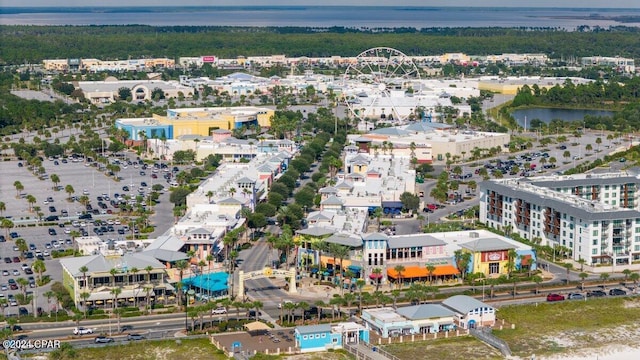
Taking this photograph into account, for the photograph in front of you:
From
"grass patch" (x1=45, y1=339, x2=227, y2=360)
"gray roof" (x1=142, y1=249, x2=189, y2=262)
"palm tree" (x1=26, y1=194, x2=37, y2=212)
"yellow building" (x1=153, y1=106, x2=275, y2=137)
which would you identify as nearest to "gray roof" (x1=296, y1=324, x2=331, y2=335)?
"grass patch" (x1=45, y1=339, x2=227, y2=360)

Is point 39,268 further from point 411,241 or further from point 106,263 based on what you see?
point 411,241

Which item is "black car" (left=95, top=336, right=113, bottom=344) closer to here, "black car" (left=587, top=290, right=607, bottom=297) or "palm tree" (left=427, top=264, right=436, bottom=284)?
"palm tree" (left=427, top=264, right=436, bottom=284)

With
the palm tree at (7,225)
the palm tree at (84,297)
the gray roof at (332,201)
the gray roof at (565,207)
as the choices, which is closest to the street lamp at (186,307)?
the palm tree at (84,297)

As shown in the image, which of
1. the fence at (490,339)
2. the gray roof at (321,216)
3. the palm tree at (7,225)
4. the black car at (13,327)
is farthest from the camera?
the palm tree at (7,225)

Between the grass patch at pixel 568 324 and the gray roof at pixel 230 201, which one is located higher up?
the gray roof at pixel 230 201

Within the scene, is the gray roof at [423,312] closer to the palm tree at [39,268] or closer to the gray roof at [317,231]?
the gray roof at [317,231]

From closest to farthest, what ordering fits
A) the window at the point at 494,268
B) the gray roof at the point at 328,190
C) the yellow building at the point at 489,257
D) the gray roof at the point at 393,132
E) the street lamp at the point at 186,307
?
1. the street lamp at the point at 186,307
2. the yellow building at the point at 489,257
3. the window at the point at 494,268
4. the gray roof at the point at 328,190
5. the gray roof at the point at 393,132

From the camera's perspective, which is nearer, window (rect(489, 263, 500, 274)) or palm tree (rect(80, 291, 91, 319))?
palm tree (rect(80, 291, 91, 319))
